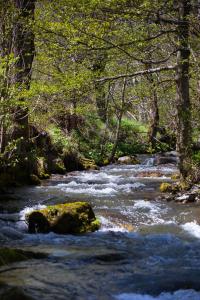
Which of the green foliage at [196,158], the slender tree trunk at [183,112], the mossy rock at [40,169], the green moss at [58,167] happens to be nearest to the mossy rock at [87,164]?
the green moss at [58,167]

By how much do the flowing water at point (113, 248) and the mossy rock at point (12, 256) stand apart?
123 millimetres

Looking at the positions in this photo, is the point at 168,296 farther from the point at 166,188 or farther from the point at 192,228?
the point at 166,188

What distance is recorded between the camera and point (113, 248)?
332 inches

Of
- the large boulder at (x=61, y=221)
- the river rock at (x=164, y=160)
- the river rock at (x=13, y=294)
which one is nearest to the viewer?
the river rock at (x=13, y=294)

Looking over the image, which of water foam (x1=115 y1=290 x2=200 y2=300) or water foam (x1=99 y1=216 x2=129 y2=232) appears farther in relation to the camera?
water foam (x1=99 y1=216 x2=129 y2=232)

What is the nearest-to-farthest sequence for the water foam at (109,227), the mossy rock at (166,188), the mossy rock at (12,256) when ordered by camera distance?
the mossy rock at (12,256), the water foam at (109,227), the mossy rock at (166,188)

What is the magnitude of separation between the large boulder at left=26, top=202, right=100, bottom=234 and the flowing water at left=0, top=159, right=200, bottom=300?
0.21m

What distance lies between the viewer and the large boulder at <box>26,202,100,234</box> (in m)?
9.38

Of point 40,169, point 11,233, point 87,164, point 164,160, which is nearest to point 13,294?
point 11,233

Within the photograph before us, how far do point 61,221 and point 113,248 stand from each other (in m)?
1.44

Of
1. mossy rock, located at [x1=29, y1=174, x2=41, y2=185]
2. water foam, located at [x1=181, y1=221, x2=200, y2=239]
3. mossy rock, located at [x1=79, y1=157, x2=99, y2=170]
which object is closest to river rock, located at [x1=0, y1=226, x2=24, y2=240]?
water foam, located at [x1=181, y1=221, x2=200, y2=239]

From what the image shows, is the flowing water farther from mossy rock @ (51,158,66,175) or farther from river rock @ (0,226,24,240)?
mossy rock @ (51,158,66,175)

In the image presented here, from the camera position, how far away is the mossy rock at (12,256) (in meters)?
6.96

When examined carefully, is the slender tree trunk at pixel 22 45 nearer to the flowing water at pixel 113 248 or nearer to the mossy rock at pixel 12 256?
the flowing water at pixel 113 248
